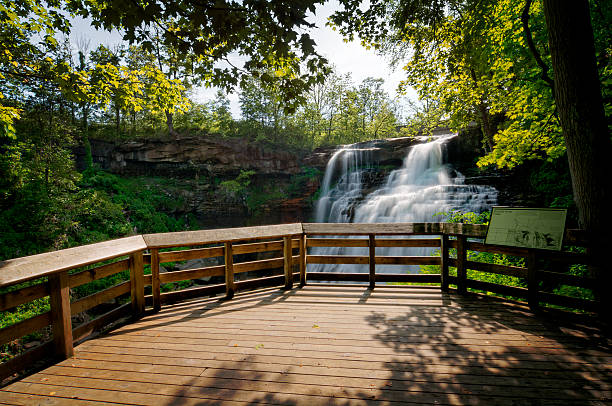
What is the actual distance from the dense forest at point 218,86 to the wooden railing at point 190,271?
5.92ft

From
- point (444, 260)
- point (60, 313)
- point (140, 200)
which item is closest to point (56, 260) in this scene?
point (60, 313)

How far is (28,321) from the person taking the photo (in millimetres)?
2453

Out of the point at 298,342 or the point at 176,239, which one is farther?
the point at 176,239

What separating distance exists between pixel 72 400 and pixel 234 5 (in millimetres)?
3708

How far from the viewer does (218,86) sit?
3830 millimetres

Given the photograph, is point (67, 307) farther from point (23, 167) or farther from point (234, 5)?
point (23, 167)

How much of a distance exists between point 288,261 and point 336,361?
7.64 feet

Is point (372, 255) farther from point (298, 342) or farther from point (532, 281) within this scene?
point (298, 342)

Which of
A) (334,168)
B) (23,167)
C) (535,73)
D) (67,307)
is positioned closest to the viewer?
(67,307)

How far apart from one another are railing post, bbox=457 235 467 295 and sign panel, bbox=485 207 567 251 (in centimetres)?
64

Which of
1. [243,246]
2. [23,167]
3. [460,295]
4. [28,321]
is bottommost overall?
[460,295]

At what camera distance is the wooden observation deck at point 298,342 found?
82.5 inches

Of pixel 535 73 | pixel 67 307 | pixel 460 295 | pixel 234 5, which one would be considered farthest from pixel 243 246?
pixel 535 73

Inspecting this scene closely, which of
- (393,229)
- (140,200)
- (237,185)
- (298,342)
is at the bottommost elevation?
(298,342)
